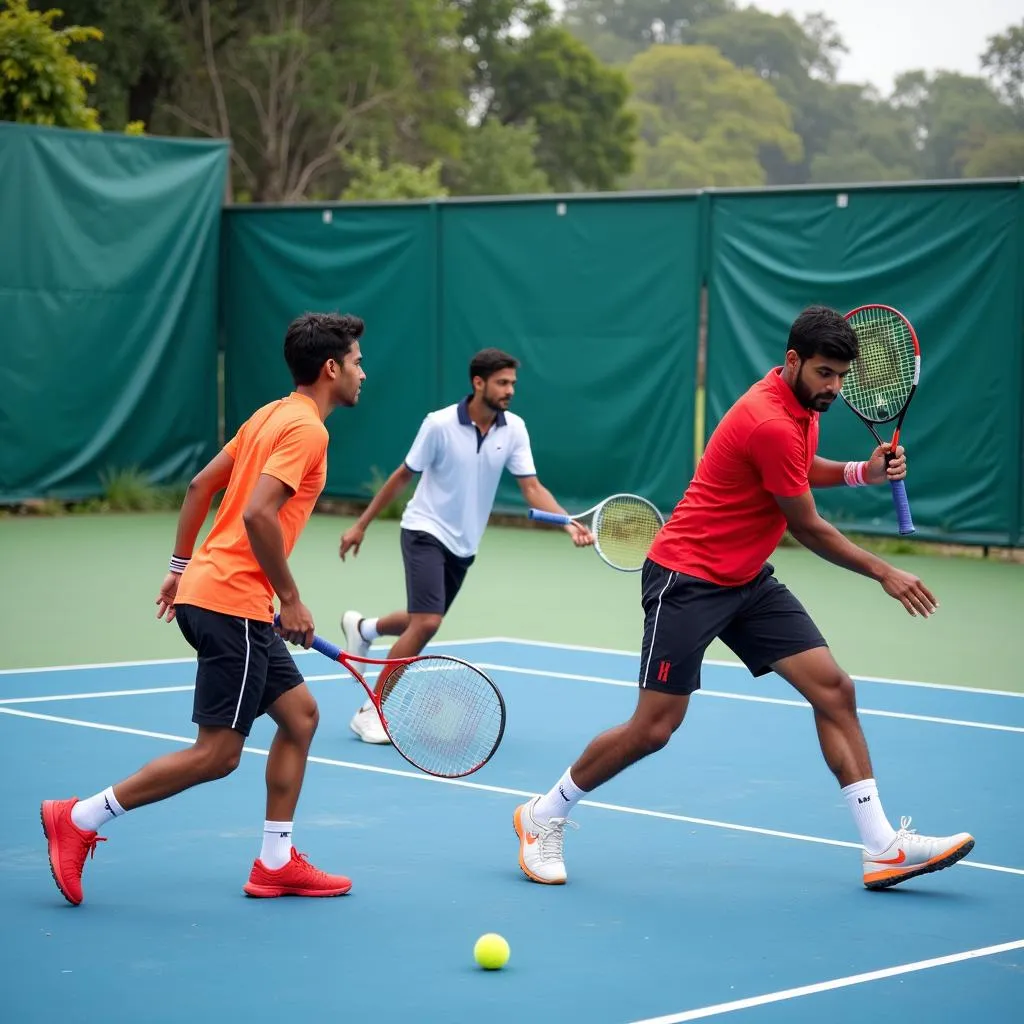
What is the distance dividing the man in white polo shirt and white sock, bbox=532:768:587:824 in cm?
207

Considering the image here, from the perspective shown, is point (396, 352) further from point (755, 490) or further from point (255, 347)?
point (755, 490)

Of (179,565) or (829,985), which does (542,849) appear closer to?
(829,985)

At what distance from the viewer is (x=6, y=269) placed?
15.8m

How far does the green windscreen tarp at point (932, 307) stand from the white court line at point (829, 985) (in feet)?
27.6

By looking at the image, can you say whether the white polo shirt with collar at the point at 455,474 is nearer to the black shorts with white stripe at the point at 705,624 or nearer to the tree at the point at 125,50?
the black shorts with white stripe at the point at 705,624

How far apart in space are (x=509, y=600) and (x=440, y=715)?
6463 mm

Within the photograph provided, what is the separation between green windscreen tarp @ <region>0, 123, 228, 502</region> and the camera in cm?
1592

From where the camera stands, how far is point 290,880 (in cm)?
511

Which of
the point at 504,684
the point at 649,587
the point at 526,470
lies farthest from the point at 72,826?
the point at 504,684

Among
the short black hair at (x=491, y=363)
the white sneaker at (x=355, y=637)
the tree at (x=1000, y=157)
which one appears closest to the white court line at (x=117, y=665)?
the white sneaker at (x=355, y=637)

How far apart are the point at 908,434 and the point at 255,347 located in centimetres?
656

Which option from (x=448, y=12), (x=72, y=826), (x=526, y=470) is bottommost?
(x=72, y=826)

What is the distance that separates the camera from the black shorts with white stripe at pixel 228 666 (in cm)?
496

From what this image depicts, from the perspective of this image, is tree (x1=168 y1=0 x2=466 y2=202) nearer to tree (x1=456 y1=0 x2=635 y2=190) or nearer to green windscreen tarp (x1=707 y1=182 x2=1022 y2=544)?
tree (x1=456 y1=0 x2=635 y2=190)
